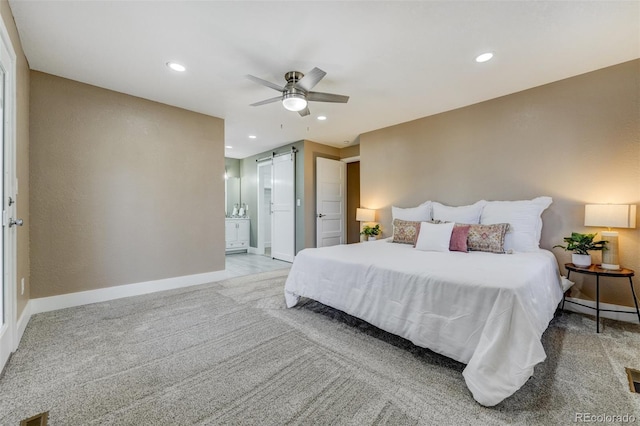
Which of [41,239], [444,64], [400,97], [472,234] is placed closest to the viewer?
[444,64]

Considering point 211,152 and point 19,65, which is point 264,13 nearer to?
point 19,65

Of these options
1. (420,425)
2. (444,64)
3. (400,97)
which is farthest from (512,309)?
(400,97)

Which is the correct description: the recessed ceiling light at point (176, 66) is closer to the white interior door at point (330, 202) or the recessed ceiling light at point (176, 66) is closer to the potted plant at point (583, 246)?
the white interior door at point (330, 202)

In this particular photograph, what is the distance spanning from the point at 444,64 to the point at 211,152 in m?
3.30

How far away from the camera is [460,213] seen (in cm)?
346

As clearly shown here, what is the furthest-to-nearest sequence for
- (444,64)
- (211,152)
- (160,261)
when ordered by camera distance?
(211,152)
(160,261)
(444,64)

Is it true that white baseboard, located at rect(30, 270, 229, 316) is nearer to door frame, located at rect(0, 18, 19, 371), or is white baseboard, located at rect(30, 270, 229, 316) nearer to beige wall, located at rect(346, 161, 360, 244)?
door frame, located at rect(0, 18, 19, 371)

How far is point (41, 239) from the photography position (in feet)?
9.26

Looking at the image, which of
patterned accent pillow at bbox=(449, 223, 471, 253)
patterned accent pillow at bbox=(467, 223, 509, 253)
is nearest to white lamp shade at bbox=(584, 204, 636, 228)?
patterned accent pillow at bbox=(467, 223, 509, 253)

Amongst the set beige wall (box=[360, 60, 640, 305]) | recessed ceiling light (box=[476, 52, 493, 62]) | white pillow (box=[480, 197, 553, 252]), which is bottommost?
white pillow (box=[480, 197, 553, 252])

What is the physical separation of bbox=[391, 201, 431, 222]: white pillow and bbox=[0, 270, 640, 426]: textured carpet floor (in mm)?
1777

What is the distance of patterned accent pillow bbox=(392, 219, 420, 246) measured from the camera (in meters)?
3.48

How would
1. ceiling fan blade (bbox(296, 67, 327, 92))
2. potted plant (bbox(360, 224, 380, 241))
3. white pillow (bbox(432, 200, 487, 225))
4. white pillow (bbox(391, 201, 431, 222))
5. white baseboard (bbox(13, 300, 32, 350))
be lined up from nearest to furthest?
white baseboard (bbox(13, 300, 32, 350)), ceiling fan blade (bbox(296, 67, 327, 92)), white pillow (bbox(432, 200, 487, 225)), white pillow (bbox(391, 201, 431, 222)), potted plant (bbox(360, 224, 380, 241))

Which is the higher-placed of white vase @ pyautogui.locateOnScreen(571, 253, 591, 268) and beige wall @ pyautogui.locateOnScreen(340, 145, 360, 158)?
beige wall @ pyautogui.locateOnScreen(340, 145, 360, 158)
